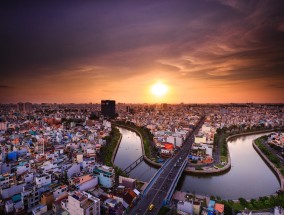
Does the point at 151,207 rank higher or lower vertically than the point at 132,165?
higher

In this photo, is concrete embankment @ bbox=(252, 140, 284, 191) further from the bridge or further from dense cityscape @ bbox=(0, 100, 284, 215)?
the bridge

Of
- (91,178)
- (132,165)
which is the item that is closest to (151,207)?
(91,178)

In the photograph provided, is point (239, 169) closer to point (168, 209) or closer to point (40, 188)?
point (168, 209)

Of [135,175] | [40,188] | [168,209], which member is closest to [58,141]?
[135,175]

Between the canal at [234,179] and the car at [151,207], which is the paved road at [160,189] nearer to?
the car at [151,207]

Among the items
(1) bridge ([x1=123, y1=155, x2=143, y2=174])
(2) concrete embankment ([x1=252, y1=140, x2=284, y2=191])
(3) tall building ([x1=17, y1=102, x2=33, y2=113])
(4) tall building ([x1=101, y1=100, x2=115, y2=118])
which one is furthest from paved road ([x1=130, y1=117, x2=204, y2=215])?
(3) tall building ([x1=17, y1=102, x2=33, y2=113])

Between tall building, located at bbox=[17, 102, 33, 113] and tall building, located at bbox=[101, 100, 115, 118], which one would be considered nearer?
tall building, located at bbox=[101, 100, 115, 118]

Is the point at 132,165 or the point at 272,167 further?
the point at 132,165

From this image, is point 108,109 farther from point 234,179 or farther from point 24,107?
point 234,179
